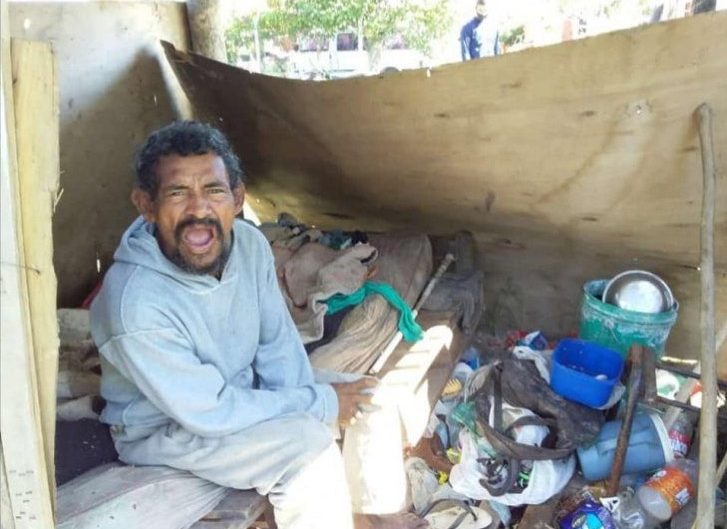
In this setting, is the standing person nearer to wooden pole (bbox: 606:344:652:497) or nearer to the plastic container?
the plastic container

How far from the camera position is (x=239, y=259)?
5.81 ft

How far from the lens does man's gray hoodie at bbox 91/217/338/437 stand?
1474 millimetres

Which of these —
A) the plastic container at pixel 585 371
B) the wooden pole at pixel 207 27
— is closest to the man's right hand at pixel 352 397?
the plastic container at pixel 585 371


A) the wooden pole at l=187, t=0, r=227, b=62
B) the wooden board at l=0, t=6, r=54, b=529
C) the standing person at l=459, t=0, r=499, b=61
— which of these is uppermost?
the standing person at l=459, t=0, r=499, b=61

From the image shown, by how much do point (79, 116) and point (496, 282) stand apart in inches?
83.8

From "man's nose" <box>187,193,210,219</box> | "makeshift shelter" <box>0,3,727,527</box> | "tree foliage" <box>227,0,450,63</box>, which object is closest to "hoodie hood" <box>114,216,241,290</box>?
"man's nose" <box>187,193,210,219</box>

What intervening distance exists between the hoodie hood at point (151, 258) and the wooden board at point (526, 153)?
40.3 inches

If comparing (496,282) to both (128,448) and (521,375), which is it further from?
(128,448)

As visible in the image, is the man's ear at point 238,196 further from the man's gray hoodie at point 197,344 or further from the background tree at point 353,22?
the background tree at point 353,22

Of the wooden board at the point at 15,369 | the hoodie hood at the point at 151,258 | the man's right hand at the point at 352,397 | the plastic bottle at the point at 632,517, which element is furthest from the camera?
the plastic bottle at the point at 632,517

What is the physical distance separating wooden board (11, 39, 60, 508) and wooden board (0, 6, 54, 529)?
0.9 inches

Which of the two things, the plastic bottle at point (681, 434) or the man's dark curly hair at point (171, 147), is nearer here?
the man's dark curly hair at point (171, 147)

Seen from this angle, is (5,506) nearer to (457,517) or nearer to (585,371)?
(457,517)

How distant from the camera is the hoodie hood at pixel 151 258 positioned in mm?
1542
